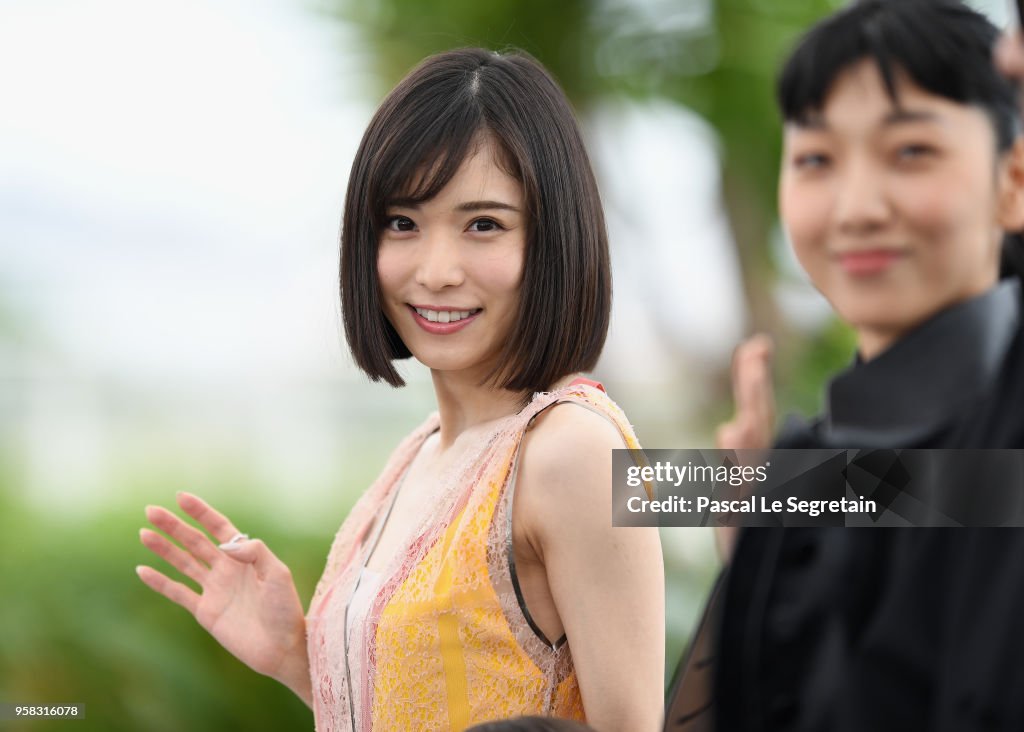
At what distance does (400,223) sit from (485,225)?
105mm

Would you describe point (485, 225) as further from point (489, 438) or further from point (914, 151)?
point (914, 151)

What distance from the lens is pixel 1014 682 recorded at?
2.22 feet

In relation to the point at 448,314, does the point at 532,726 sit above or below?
below

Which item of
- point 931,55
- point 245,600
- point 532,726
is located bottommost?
point 532,726

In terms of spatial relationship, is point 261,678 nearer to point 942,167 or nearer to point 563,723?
point 563,723

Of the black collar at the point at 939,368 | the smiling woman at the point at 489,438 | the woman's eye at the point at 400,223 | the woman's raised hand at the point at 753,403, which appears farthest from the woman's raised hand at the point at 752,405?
the woman's eye at the point at 400,223

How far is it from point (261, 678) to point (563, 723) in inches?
87.7

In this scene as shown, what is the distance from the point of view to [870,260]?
765mm

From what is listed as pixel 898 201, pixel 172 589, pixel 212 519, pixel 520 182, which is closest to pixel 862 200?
pixel 898 201

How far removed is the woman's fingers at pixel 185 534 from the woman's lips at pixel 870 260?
0.92m

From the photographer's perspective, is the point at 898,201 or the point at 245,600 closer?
the point at 898,201

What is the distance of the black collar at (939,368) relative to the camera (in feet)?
2.45

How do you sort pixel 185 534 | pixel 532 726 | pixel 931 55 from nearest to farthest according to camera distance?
pixel 931 55 → pixel 532 726 → pixel 185 534

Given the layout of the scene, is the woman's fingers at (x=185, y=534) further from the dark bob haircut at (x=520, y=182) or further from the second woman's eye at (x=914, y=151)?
the second woman's eye at (x=914, y=151)
